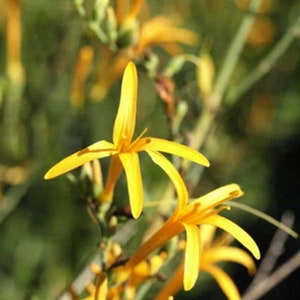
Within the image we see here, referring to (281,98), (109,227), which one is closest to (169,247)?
(109,227)

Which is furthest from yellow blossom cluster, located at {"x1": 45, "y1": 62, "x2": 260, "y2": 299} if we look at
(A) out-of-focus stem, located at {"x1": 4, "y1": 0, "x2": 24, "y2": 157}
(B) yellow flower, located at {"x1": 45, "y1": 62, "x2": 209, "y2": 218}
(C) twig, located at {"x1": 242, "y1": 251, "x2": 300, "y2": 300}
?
(A) out-of-focus stem, located at {"x1": 4, "y1": 0, "x2": 24, "y2": 157}

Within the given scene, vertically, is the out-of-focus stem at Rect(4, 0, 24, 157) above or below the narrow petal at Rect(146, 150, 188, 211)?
below

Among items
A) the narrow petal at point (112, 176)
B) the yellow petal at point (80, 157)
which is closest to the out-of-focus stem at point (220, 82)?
the narrow petal at point (112, 176)

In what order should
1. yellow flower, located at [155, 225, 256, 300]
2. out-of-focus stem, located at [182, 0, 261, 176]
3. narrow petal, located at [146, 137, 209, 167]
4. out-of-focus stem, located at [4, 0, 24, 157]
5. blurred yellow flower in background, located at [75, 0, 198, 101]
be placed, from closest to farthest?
narrow petal, located at [146, 137, 209, 167] → yellow flower, located at [155, 225, 256, 300] → blurred yellow flower in background, located at [75, 0, 198, 101] → out-of-focus stem, located at [182, 0, 261, 176] → out-of-focus stem, located at [4, 0, 24, 157]

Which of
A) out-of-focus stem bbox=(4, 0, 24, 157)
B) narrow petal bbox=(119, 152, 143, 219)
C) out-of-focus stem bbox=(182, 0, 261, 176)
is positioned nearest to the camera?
narrow petal bbox=(119, 152, 143, 219)

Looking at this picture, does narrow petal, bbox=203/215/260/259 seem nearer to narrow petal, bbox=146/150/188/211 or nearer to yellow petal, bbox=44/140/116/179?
narrow petal, bbox=146/150/188/211

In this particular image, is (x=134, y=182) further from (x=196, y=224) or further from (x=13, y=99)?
(x=13, y=99)

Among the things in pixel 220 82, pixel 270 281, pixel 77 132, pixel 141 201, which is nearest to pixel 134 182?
pixel 141 201
